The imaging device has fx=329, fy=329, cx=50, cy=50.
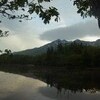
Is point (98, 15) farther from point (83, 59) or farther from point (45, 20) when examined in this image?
point (83, 59)

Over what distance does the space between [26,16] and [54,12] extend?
2.87ft

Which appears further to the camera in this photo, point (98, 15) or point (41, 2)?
point (98, 15)

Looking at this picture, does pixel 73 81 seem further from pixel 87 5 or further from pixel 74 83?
pixel 87 5

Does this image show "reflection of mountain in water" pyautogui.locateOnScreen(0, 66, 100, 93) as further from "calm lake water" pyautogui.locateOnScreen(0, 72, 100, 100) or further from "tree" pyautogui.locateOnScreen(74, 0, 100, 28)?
"tree" pyautogui.locateOnScreen(74, 0, 100, 28)

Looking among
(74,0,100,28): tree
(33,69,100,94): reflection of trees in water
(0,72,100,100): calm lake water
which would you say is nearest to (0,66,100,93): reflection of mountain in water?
(33,69,100,94): reflection of trees in water

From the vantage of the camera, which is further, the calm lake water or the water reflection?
the water reflection

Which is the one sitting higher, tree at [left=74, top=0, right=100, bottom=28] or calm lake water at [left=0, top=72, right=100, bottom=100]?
tree at [left=74, top=0, right=100, bottom=28]

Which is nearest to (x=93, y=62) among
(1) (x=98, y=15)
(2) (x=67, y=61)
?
(2) (x=67, y=61)

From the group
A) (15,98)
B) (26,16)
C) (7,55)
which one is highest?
(26,16)

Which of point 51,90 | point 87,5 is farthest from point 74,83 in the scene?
point 87,5

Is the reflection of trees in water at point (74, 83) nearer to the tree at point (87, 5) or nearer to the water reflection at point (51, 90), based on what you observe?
the water reflection at point (51, 90)

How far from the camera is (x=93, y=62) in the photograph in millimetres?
149000

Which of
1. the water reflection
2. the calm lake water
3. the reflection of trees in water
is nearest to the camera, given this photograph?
the calm lake water

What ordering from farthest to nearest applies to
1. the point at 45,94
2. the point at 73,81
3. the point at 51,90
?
the point at 73,81, the point at 51,90, the point at 45,94
